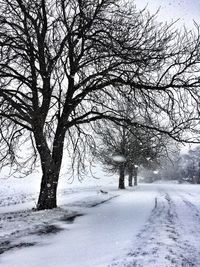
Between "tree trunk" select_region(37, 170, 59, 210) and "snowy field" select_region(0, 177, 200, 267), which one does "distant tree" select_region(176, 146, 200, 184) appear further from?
"snowy field" select_region(0, 177, 200, 267)

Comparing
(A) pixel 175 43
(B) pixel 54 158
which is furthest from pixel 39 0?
(B) pixel 54 158

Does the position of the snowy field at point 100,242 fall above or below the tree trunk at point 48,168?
below

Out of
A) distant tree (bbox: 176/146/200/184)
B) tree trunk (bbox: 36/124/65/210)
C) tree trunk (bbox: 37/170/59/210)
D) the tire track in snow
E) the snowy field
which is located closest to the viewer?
the tire track in snow

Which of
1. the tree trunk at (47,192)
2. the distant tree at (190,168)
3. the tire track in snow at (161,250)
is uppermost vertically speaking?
the distant tree at (190,168)

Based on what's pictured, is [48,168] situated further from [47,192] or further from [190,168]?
[190,168]

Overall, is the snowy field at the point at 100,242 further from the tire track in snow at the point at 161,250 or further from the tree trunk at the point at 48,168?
the tree trunk at the point at 48,168


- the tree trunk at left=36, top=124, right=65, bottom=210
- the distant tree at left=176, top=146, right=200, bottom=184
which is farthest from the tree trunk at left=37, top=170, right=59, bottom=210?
the distant tree at left=176, top=146, right=200, bottom=184

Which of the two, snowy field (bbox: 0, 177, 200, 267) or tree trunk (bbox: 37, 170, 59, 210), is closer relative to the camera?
snowy field (bbox: 0, 177, 200, 267)

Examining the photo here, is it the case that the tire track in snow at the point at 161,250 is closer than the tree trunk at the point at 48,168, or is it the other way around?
the tire track in snow at the point at 161,250

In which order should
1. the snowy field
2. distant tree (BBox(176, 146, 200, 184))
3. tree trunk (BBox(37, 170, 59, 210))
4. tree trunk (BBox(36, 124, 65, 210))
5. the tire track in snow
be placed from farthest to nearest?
distant tree (BBox(176, 146, 200, 184)), tree trunk (BBox(37, 170, 59, 210)), tree trunk (BBox(36, 124, 65, 210)), the snowy field, the tire track in snow

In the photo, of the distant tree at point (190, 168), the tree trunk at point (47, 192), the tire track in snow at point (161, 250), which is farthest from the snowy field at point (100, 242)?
Answer: the distant tree at point (190, 168)

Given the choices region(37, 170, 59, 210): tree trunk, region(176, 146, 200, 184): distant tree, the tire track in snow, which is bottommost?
the tire track in snow

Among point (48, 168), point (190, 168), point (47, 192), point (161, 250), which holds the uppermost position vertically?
point (190, 168)

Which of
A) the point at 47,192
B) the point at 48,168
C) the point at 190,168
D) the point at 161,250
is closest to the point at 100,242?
the point at 161,250
